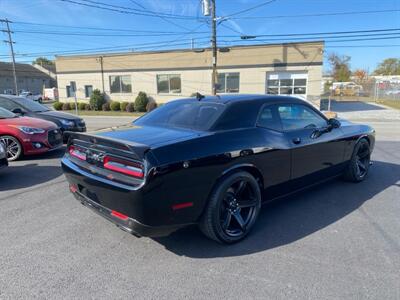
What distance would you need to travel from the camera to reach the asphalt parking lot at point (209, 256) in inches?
96.8

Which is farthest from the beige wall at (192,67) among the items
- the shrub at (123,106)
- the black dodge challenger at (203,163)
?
the black dodge challenger at (203,163)

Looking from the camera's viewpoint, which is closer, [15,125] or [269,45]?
[15,125]

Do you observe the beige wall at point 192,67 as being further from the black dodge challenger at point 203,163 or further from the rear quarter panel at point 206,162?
the rear quarter panel at point 206,162

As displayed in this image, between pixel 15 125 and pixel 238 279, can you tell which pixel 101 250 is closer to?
pixel 238 279

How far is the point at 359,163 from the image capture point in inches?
210

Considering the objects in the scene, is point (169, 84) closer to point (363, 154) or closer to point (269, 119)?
point (363, 154)

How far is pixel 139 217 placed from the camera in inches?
102

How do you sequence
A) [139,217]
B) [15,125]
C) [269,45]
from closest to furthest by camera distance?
[139,217]
[15,125]
[269,45]

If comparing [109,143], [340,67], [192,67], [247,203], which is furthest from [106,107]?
[340,67]

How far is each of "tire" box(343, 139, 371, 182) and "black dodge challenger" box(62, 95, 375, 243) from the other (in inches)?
31.8

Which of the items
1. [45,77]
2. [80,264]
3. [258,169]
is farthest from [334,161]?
[45,77]

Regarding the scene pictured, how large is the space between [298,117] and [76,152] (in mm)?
3023

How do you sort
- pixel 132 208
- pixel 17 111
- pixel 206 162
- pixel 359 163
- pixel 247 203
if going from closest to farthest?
1. pixel 132 208
2. pixel 206 162
3. pixel 247 203
4. pixel 359 163
5. pixel 17 111

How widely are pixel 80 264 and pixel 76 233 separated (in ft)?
2.24
